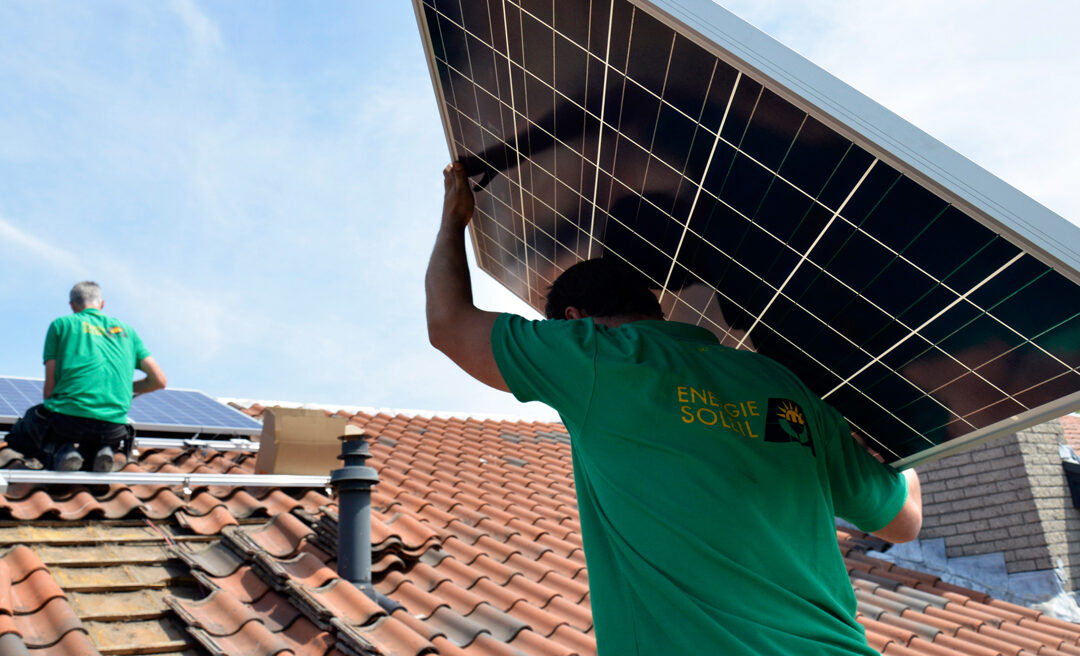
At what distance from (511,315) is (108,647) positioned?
9.77ft

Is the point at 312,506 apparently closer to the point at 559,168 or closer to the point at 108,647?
the point at 108,647

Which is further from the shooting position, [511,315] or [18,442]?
[18,442]

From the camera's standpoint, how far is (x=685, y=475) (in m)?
1.99

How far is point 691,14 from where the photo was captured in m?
1.97

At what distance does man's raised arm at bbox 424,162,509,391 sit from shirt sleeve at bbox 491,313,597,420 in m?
0.05

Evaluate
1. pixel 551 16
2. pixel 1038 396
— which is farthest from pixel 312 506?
pixel 1038 396

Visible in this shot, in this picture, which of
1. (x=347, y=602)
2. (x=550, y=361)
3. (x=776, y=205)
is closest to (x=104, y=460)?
(x=347, y=602)

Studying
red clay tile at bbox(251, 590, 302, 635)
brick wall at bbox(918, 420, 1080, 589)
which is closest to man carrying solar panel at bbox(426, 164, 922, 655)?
red clay tile at bbox(251, 590, 302, 635)

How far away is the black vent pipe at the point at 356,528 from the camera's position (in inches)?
200

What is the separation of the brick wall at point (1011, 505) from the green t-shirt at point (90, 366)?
785cm

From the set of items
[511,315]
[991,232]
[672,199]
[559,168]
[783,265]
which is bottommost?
[511,315]

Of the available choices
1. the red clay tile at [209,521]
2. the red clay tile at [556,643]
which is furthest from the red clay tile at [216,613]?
the red clay tile at [556,643]

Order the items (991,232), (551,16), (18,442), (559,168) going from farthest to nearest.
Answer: (18,442)
(559,168)
(551,16)
(991,232)

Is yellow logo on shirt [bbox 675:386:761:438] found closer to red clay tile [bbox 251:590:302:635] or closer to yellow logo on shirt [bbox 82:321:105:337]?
red clay tile [bbox 251:590:302:635]
